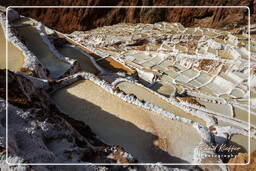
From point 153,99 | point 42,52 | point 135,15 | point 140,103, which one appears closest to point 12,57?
point 42,52

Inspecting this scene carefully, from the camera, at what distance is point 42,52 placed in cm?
1138

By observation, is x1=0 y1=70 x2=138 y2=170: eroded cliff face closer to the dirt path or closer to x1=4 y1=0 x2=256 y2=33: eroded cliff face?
the dirt path

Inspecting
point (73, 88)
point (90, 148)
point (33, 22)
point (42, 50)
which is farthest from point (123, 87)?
point (33, 22)

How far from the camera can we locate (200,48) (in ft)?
83.9

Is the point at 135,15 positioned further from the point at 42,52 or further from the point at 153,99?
the point at 153,99

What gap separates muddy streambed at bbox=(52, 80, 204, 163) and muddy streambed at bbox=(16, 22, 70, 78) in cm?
252

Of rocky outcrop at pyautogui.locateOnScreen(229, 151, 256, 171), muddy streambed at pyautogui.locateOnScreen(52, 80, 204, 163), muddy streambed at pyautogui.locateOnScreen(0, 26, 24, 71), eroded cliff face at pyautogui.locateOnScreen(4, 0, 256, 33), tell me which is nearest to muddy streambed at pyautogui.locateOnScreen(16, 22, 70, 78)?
muddy streambed at pyautogui.locateOnScreen(0, 26, 24, 71)

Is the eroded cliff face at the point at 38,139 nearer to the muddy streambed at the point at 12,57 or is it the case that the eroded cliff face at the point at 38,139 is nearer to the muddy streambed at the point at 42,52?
the muddy streambed at the point at 12,57

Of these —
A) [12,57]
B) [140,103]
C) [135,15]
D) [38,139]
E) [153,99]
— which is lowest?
[135,15]

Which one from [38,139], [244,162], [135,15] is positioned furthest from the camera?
[135,15]

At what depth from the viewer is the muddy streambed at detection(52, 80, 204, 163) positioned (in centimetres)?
645

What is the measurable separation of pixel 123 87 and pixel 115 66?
4618 millimetres

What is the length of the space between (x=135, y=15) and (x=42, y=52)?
39.3m

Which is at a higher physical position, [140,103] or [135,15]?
[140,103]
